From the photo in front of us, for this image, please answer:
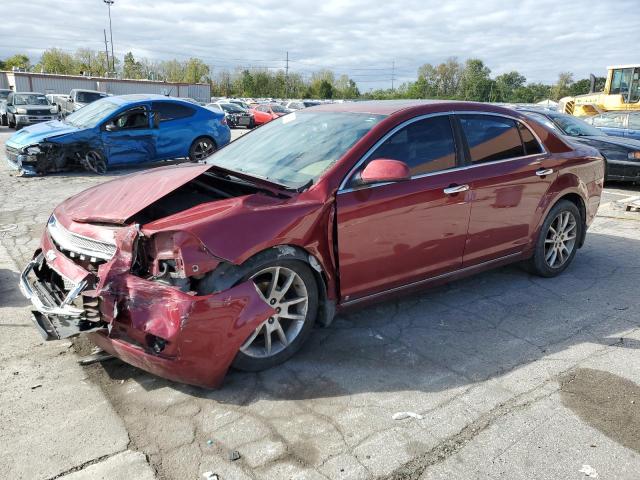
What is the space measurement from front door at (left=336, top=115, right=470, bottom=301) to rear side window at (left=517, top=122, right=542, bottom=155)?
101 centimetres

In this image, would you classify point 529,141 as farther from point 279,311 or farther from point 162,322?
point 162,322

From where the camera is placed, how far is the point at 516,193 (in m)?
4.51

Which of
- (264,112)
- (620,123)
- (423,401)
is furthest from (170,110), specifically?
(264,112)

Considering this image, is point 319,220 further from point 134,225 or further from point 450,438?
point 450,438

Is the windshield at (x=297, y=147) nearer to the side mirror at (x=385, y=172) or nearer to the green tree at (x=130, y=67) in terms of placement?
the side mirror at (x=385, y=172)

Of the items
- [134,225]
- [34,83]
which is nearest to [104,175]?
[134,225]

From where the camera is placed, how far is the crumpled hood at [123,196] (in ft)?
10.7

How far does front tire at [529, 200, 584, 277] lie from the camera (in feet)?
16.3

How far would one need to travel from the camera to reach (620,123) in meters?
13.4

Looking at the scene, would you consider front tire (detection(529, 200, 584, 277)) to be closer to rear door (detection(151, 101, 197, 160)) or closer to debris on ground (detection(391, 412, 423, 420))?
debris on ground (detection(391, 412, 423, 420))

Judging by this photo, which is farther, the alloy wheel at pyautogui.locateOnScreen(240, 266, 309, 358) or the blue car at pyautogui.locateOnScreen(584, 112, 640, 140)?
the blue car at pyautogui.locateOnScreen(584, 112, 640, 140)

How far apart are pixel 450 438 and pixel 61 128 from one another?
10413 millimetres

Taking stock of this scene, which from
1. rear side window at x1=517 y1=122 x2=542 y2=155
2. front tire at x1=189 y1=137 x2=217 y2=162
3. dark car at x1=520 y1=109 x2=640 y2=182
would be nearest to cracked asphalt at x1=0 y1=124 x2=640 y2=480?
rear side window at x1=517 y1=122 x2=542 y2=155

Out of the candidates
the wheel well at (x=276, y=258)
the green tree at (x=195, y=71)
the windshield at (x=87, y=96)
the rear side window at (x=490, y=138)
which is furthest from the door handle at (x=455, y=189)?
the green tree at (x=195, y=71)
